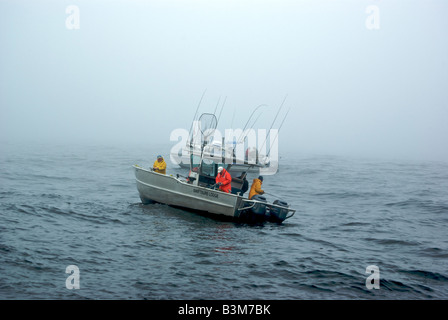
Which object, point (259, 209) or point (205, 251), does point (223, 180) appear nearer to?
point (259, 209)

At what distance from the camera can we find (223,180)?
14289 millimetres

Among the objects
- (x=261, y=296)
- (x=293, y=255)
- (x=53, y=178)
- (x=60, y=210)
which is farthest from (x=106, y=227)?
(x=53, y=178)

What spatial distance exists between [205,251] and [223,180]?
3624mm

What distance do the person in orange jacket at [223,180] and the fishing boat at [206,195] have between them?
9.0 inches

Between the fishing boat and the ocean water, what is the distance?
40cm

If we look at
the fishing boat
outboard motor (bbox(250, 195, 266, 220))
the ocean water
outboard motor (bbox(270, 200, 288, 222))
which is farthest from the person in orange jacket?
outboard motor (bbox(270, 200, 288, 222))

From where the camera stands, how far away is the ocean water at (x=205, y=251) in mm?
8555

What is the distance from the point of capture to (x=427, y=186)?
1225 inches

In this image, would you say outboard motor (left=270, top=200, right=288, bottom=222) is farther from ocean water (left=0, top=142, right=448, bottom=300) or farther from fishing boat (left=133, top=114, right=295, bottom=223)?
ocean water (left=0, top=142, right=448, bottom=300)

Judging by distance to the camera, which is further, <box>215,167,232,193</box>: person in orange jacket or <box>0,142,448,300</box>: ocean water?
<box>215,167,232,193</box>: person in orange jacket

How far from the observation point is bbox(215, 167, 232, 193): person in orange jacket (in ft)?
46.9

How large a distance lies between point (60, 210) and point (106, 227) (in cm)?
332

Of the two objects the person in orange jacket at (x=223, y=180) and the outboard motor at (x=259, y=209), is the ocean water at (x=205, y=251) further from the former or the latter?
the person in orange jacket at (x=223, y=180)
